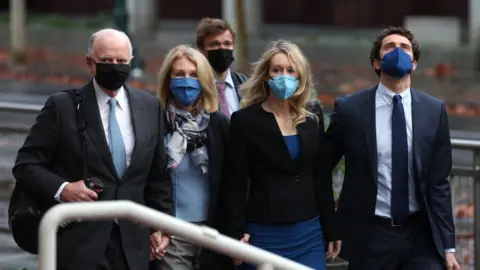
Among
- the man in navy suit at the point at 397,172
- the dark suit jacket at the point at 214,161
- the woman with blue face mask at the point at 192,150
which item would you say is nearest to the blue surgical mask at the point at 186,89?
the woman with blue face mask at the point at 192,150

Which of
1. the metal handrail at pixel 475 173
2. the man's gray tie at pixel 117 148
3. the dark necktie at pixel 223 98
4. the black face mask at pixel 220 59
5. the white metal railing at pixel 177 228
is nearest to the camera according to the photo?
the white metal railing at pixel 177 228

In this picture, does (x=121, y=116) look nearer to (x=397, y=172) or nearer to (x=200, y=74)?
(x=200, y=74)

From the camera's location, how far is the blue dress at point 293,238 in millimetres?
6645

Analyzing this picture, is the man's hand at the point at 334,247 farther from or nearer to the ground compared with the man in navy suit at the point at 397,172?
nearer to the ground

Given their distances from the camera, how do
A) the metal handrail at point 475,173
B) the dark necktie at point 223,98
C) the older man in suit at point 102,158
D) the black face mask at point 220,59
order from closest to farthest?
the older man in suit at point 102,158 → the dark necktie at point 223,98 → the black face mask at point 220,59 → the metal handrail at point 475,173

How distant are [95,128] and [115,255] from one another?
65 centimetres

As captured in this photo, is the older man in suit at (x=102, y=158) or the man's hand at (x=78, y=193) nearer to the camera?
the man's hand at (x=78, y=193)

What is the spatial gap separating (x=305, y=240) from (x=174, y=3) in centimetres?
2836

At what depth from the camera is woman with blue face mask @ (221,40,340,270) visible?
6629mm

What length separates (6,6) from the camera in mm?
37219

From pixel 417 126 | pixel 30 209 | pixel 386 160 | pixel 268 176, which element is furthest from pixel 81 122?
pixel 417 126

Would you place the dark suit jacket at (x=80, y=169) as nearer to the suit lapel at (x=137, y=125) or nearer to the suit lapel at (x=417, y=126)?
the suit lapel at (x=137, y=125)

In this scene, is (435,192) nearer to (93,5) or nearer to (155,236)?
(155,236)

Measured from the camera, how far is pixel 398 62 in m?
6.62
